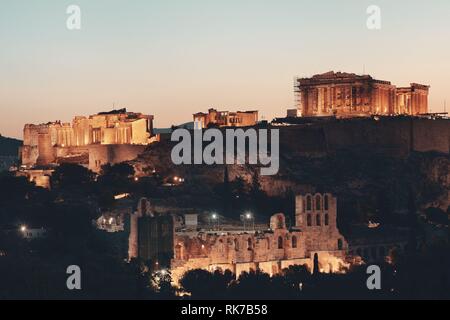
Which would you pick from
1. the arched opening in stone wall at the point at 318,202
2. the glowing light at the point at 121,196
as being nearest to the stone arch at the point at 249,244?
the arched opening in stone wall at the point at 318,202

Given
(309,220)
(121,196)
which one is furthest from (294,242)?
(121,196)

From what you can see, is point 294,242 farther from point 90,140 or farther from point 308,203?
point 90,140

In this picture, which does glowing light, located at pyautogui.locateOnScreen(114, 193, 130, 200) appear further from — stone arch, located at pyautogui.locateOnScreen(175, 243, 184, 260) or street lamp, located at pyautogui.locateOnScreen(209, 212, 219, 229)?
stone arch, located at pyautogui.locateOnScreen(175, 243, 184, 260)

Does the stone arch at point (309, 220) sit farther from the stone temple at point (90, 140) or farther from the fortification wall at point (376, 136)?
the stone temple at point (90, 140)

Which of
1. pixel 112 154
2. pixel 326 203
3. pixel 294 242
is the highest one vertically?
pixel 112 154

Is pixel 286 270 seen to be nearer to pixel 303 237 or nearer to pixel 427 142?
pixel 303 237
